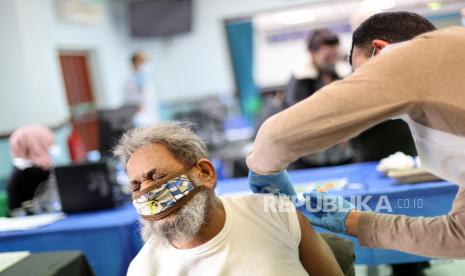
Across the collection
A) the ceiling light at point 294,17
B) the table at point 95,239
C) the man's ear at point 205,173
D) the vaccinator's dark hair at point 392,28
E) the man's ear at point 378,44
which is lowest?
the table at point 95,239

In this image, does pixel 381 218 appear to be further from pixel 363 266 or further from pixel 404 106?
pixel 363 266

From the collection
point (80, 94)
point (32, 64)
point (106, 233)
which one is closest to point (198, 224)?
point (106, 233)

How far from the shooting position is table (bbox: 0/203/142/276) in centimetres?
210

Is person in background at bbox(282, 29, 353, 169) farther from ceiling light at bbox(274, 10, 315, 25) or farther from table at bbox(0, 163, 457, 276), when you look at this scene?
ceiling light at bbox(274, 10, 315, 25)

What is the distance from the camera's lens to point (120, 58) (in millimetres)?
7219

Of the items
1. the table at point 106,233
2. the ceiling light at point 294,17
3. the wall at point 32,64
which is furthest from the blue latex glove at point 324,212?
the ceiling light at point 294,17

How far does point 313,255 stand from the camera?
127 cm

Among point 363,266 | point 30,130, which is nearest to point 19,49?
point 30,130

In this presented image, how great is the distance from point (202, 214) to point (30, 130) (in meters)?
2.21

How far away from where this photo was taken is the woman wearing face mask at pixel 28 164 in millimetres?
2635

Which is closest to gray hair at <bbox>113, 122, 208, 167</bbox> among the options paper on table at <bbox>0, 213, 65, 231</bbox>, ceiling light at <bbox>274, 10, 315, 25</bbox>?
paper on table at <bbox>0, 213, 65, 231</bbox>

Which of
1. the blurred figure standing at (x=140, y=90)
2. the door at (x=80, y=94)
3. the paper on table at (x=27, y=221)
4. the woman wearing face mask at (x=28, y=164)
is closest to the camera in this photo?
the paper on table at (x=27, y=221)

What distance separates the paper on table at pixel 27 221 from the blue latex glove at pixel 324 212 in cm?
157

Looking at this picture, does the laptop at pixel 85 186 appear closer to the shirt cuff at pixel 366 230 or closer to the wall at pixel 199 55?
the shirt cuff at pixel 366 230
